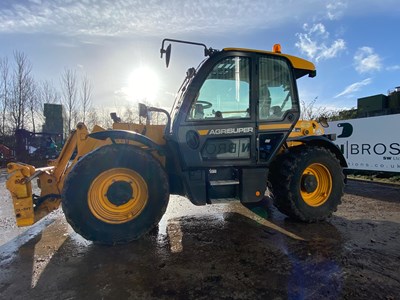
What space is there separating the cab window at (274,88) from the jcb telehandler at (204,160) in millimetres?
16

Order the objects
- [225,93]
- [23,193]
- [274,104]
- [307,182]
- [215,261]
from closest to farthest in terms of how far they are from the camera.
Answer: [215,261], [23,193], [225,93], [274,104], [307,182]

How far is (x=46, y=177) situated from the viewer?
4039mm

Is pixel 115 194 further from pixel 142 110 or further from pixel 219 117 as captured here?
pixel 219 117

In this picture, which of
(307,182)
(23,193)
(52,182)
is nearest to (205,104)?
(307,182)

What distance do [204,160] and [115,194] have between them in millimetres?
1298

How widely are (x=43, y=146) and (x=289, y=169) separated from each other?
18.0 metres

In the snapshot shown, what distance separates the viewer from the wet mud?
2.65 metres

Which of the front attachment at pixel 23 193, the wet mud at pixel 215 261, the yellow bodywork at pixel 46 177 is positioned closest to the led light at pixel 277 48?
the yellow bodywork at pixel 46 177

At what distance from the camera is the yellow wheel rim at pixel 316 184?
4.64m

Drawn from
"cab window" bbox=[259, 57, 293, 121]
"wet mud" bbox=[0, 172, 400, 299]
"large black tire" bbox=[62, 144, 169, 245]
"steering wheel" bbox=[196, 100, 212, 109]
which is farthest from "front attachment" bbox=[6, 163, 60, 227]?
"cab window" bbox=[259, 57, 293, 121]

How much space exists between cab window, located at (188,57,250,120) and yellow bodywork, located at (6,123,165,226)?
33.7 inches

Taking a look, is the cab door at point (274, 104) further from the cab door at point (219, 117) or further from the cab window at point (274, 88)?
the cab door at point (219, 117)

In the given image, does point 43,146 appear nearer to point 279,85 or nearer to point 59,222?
point 59,222

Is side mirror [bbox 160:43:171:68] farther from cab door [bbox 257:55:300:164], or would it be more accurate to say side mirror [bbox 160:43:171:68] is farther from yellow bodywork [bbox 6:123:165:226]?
cab door [bbox 257:55:300:164]
